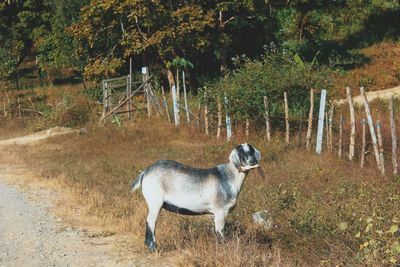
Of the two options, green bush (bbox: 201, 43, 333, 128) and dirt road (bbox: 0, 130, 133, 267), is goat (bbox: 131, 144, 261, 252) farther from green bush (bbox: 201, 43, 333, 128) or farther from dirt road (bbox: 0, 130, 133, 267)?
green bush (bbox: 201, 43, 333, 128)

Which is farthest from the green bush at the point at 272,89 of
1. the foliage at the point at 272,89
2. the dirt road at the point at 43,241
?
the dirt road at the point at 43,241

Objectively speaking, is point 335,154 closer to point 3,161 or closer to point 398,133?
point 398,133

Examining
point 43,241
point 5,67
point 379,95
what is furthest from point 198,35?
point 43,241

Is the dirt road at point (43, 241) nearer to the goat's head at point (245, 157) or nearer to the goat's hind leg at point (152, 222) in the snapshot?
the goat's hind leg at point (152, 222)

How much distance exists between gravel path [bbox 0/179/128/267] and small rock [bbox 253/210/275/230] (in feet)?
7.21

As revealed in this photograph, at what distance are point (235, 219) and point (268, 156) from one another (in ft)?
19.8

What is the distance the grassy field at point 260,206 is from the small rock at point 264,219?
0.38 feet

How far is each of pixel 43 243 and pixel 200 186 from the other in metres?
3.03

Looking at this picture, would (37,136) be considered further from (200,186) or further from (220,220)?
(220,220)

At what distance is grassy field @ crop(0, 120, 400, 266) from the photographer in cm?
685

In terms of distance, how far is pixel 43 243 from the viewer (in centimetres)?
898

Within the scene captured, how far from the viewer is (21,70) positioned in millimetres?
50938

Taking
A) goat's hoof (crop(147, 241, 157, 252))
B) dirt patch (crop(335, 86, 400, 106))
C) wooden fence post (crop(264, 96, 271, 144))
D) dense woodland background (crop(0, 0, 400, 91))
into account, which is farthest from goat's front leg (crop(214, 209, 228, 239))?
dirt patch (crop(335, 86, 400, 106))

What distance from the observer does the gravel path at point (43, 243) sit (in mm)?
8023
